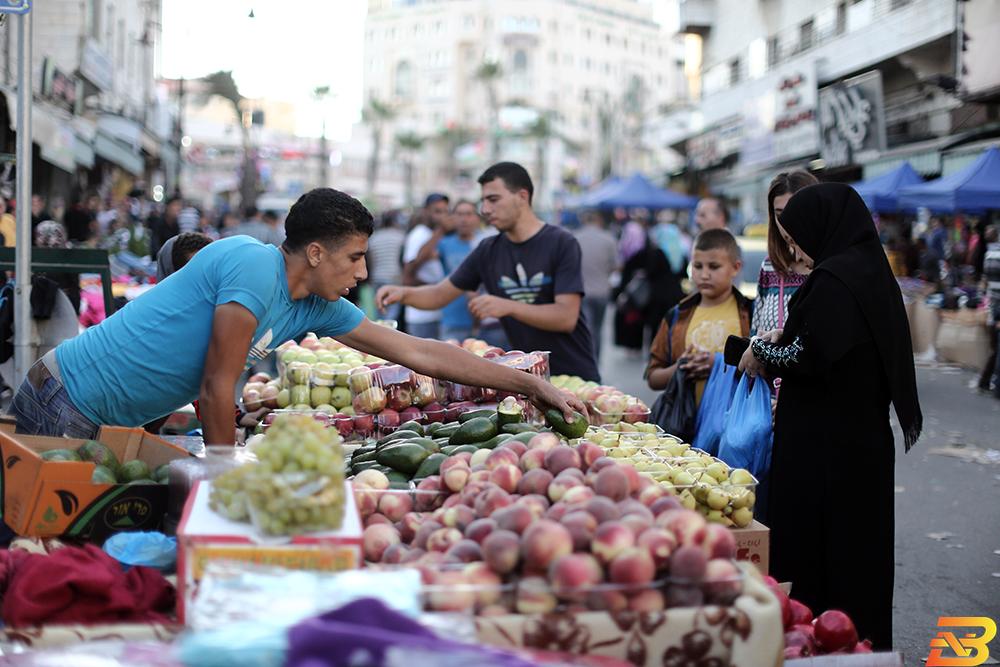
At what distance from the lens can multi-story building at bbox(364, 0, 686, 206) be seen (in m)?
134

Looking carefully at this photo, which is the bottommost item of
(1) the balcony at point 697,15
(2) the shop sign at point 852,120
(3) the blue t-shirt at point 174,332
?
(3) the blue t-shirt at point 174,332

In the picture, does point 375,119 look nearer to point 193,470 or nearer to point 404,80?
point 404,80

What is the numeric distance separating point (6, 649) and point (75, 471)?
2.56 ft

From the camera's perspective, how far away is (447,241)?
11.8 m

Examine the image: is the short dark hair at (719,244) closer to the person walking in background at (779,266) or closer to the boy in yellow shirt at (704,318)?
the boy in yellow shirt at (704,318)

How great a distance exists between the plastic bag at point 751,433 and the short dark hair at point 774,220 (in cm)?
68

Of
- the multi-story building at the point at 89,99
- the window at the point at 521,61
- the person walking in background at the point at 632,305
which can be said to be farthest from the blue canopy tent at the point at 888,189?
the window at the point at 521,61

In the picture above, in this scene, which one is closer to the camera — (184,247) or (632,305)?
(184,247)

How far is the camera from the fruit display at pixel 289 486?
242cm

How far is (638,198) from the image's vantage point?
2520cm

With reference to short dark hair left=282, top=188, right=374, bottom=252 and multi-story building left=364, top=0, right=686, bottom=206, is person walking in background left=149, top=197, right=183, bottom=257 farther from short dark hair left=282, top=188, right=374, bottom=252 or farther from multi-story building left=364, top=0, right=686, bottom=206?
multi-story building left=364, top=0, right=686, bottom=206

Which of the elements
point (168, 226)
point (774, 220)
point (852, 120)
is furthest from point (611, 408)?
point (852, 120)

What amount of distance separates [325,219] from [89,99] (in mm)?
28895

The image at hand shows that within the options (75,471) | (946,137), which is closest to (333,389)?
(75,471)
